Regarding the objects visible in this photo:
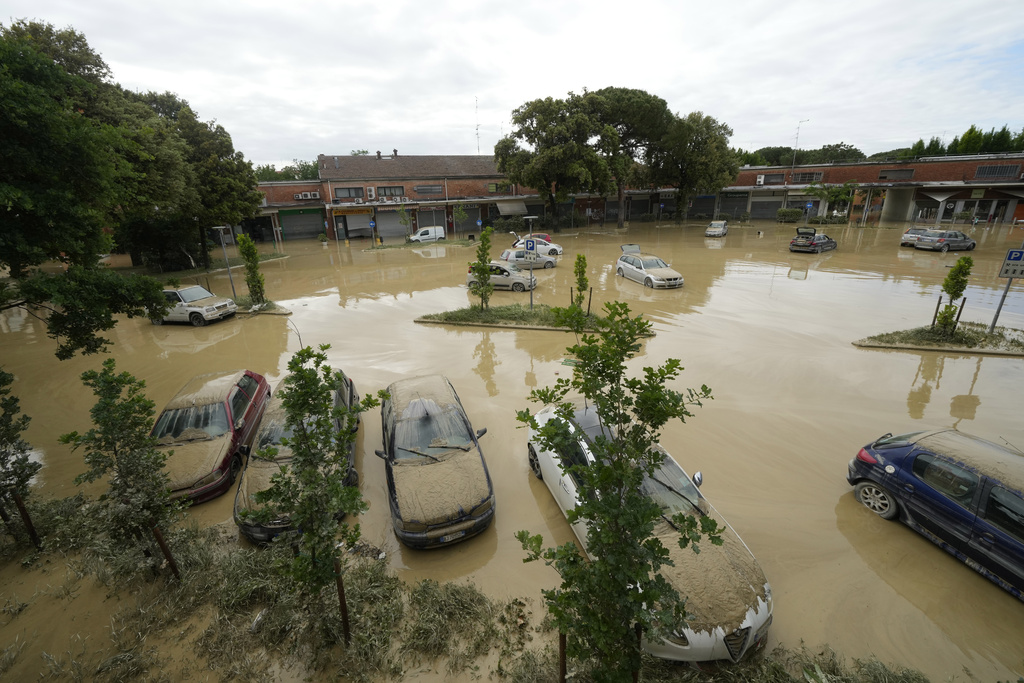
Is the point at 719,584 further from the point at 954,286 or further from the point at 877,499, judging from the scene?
the point at 954,286

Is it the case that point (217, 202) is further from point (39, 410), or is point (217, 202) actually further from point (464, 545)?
point (464, 545)

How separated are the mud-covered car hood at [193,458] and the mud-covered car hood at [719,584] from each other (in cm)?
698

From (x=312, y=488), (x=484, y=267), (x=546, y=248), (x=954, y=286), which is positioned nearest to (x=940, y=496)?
(x=312, y=488)

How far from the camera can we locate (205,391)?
8.54 metres

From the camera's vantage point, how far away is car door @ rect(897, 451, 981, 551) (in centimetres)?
553

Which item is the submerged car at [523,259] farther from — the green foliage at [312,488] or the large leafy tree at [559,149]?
the green foliage at [312,488]

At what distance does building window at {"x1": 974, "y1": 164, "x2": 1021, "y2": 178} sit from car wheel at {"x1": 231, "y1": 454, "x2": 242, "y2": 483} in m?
55.9

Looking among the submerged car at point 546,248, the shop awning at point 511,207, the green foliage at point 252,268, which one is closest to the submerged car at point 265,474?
the green foliage at point 252,268

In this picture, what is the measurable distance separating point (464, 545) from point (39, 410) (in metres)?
11.6

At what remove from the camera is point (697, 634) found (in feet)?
14.4

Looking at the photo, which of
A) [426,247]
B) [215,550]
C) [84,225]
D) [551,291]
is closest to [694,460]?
[215,550]

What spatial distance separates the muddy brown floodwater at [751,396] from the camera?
535 cm

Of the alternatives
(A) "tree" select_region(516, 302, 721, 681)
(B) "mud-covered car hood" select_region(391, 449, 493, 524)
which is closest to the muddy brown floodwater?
(B) "mud-covered car hood" select_region(391, 449, 493, 524)

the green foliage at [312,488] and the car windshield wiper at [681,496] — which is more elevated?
the green foliage at [312,488]
